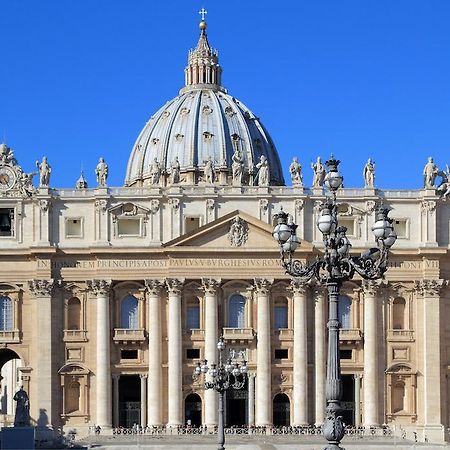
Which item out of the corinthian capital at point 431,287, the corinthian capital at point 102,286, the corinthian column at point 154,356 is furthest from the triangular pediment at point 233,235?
the corinthian capital at point 431,287

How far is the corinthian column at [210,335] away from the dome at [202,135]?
34405 millimetres

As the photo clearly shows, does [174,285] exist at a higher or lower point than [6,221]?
lower

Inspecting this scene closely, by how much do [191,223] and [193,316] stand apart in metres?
5.90

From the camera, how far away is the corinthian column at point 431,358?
284 feet

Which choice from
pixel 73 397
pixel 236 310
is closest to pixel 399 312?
pixel 236 310

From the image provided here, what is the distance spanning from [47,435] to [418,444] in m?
22.7

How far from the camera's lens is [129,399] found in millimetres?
88375

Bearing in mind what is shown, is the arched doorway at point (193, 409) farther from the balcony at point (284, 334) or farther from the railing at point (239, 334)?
the balcony at point (284, 334)

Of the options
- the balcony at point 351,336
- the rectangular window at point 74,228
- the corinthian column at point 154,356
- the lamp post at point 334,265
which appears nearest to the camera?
the lamp post at point 334,265

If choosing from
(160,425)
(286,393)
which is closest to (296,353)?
(286,393)

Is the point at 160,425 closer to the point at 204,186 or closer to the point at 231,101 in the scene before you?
the point at 204,186

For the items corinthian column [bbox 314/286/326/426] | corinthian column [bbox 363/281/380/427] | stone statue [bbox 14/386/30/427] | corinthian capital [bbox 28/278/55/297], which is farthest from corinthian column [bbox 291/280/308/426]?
stone statue [bbox 14/386/30/427]

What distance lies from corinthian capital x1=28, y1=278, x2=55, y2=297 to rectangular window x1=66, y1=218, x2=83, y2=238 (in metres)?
3.34

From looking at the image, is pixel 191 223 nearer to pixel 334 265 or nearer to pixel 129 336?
pixel 129 336
